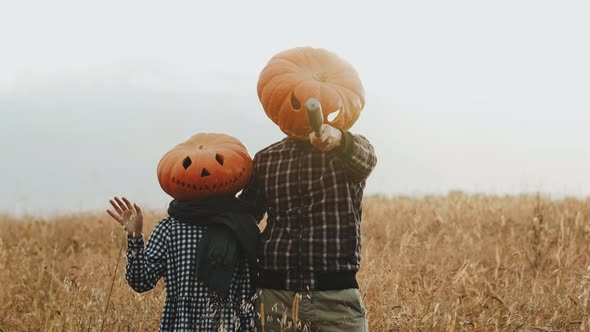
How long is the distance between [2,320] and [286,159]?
297 centimetres

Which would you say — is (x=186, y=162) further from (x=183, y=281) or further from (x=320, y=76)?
(x=320, y=76)

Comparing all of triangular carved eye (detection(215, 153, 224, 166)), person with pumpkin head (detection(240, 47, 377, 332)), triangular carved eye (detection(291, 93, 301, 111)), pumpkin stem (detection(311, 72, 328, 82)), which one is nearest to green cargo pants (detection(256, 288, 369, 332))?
person with pumpkin head (detection(240, 47, 377, 332))

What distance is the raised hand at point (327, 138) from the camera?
112 inches

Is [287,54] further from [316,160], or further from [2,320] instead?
[2,320]

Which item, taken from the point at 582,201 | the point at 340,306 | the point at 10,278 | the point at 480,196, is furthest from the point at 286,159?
the point at 480,196

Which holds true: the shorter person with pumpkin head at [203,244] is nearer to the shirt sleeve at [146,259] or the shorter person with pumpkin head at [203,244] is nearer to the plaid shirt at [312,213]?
the shirt sleeve at [146,259]

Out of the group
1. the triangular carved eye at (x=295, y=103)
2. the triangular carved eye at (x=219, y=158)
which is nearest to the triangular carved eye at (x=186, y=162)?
the triangular carved eye at (x=219, y=158)

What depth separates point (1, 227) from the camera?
9.12m

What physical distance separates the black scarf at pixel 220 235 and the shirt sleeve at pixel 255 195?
0.07 meters

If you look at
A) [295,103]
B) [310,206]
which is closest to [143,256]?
[310,206]

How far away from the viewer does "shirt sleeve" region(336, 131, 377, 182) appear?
296 centimetres

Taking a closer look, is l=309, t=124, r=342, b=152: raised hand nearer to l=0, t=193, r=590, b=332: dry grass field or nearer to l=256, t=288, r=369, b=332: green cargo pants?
l=256, t=288, r=369, b=332: green cargo pants

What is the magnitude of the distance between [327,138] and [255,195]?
0.65 metres

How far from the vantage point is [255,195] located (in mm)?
3318
